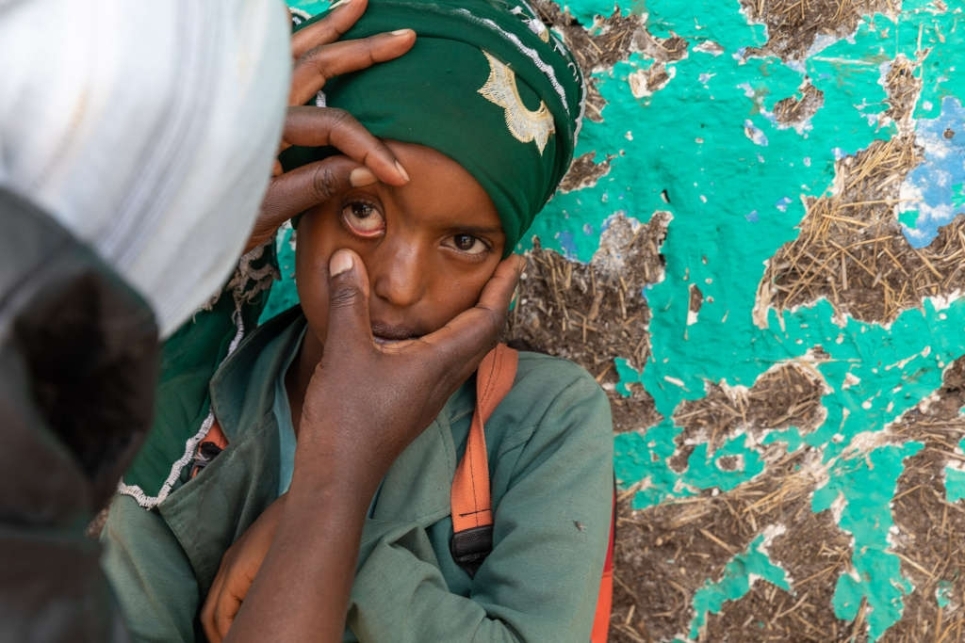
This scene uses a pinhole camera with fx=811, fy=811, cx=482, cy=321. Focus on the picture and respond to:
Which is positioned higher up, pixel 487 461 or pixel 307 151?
pixel 307 151

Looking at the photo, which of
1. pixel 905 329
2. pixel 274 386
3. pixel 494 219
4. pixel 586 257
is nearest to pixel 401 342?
pixel 494 219

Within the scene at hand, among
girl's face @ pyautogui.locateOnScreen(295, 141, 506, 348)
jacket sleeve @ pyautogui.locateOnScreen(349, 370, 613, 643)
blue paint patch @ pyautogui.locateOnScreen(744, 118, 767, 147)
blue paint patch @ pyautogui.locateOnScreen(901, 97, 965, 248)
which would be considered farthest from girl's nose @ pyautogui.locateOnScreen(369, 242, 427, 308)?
blue paint patch @ pyautogui.locateOnScreen(901, 97, 965, 248)

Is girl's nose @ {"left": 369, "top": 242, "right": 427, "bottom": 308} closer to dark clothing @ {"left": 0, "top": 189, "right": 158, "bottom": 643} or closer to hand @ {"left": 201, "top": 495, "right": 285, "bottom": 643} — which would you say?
hand @ {"left": 201, "top": 495, "right": 285, "bottom": 643}

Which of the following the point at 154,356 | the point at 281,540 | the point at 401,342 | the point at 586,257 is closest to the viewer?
the point at 154,356

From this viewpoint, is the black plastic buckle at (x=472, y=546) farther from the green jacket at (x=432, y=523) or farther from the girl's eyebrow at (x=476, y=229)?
the girl's eyebrow at (x=476, y=229)

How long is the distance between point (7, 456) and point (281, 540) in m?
0.87

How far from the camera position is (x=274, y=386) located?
1.84 meters

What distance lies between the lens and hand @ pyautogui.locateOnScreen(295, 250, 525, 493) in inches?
55.1

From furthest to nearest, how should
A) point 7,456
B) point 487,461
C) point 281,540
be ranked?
point 487,461
point 281,540
point 7,456

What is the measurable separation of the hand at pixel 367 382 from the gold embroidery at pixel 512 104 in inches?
15.0

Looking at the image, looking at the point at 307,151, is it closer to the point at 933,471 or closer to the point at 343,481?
the point at 343,481

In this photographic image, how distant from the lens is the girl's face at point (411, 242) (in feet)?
5.03

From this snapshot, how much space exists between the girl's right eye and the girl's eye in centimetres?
15

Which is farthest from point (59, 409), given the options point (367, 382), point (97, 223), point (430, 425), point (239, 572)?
point (430, 425)
